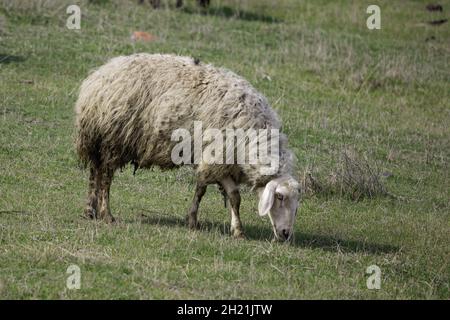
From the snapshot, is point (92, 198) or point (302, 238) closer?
point (302, 238)

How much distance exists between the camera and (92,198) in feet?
33.7

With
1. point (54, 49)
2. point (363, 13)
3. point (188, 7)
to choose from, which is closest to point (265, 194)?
point (54, 49)

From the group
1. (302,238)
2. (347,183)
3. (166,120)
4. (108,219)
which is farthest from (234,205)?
(347,183)

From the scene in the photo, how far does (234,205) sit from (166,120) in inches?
46.6

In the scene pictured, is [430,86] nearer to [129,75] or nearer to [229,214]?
[229,214]

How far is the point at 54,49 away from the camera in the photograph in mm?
17000

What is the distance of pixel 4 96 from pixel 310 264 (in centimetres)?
753

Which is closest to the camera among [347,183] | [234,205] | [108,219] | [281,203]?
[281,203]

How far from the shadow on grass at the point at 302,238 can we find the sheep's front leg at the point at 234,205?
16 centimetres

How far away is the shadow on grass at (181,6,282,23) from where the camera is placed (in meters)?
22.0

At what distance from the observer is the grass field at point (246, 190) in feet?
26.5

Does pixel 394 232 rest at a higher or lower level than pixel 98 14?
lower

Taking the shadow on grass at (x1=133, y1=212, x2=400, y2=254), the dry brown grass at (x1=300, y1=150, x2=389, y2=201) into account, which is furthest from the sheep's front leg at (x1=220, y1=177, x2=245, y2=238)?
the dry brown grass at (x1=300, y1=150, x2=389, y2=201)

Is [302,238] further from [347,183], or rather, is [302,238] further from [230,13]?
[230,13]
